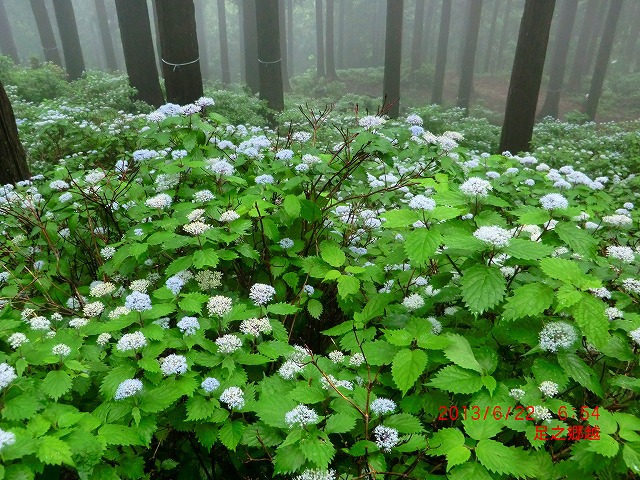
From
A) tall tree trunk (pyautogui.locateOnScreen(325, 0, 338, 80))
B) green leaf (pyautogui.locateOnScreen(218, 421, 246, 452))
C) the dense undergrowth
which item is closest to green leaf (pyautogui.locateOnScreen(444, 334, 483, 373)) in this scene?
the dense undergrowth

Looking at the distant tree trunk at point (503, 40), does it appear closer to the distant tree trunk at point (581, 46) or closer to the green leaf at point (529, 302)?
the distant tree trunk at point (581, 46)

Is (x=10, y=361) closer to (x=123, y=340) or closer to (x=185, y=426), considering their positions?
(x=123, y=340)

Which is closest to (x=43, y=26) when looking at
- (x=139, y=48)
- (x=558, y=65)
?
(x=139, y=48)

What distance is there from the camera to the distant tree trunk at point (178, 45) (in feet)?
22.2

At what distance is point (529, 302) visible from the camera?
1.74 meters

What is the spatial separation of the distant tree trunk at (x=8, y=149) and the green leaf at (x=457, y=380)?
5102 millimetres

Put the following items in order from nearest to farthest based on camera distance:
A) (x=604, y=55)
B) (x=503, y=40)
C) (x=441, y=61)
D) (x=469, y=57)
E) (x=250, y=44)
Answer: (x=250, y=44), (x=604, y=55), (x=469, y=57), (x=441, y=61), (x=503, y=40)

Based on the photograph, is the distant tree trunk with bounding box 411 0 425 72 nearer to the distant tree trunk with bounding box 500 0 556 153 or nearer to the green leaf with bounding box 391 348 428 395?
the distant tree trunk with bounding box 500 0 556 153

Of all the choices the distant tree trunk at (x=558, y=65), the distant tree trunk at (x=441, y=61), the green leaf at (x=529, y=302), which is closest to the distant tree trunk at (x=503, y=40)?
the distant tree trunk at (x=558, y=65)

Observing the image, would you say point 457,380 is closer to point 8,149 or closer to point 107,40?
point 8,149

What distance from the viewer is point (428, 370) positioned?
1.96 metres

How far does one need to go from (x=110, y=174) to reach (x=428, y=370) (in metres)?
2.87

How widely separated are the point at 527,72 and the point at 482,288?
869 centimetres

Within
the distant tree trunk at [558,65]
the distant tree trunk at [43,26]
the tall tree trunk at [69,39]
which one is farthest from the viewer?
the distant tree trunk at [43,26]
